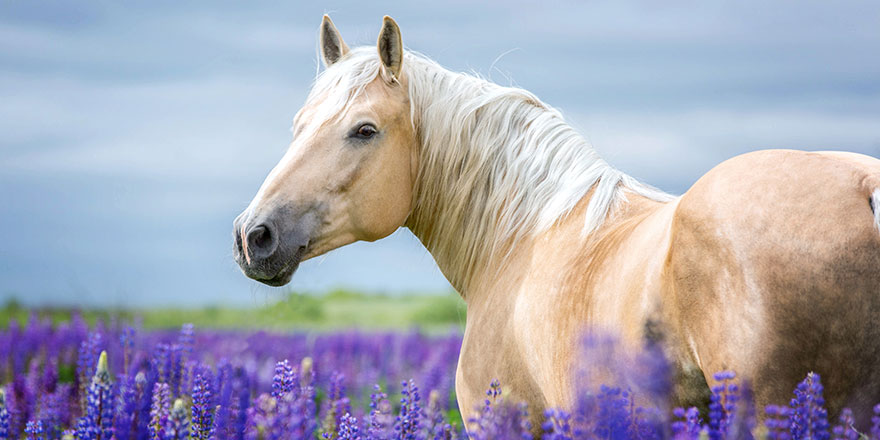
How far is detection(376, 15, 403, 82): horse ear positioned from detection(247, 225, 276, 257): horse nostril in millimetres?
860

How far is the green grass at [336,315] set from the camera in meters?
11.8

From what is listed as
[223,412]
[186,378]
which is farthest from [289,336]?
[223,412]

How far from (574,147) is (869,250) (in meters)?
1.46

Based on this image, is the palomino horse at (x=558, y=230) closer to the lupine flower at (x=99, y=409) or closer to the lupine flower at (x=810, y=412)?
the lupine flower at (x=810, y=412)

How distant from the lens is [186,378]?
13.1 feet

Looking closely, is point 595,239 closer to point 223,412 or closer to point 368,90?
point 368,90

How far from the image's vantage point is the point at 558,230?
2838 millimetres

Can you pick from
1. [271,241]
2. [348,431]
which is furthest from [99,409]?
[271,241]

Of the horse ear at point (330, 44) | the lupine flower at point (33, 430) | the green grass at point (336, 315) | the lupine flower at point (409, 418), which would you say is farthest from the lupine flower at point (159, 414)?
the green grass at point (336, 315)

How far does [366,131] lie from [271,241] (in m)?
0.61

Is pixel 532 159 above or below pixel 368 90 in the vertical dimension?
below

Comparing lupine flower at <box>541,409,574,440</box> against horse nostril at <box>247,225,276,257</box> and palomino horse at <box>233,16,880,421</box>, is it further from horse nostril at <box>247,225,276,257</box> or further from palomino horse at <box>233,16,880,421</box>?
horse nostril at <box>247,225,276,257</box>

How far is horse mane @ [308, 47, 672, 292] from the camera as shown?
3.03m

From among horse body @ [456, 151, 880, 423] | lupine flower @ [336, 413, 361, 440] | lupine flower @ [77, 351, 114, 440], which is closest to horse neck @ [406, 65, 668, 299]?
horse body @ [456, 151, 880, 423]
